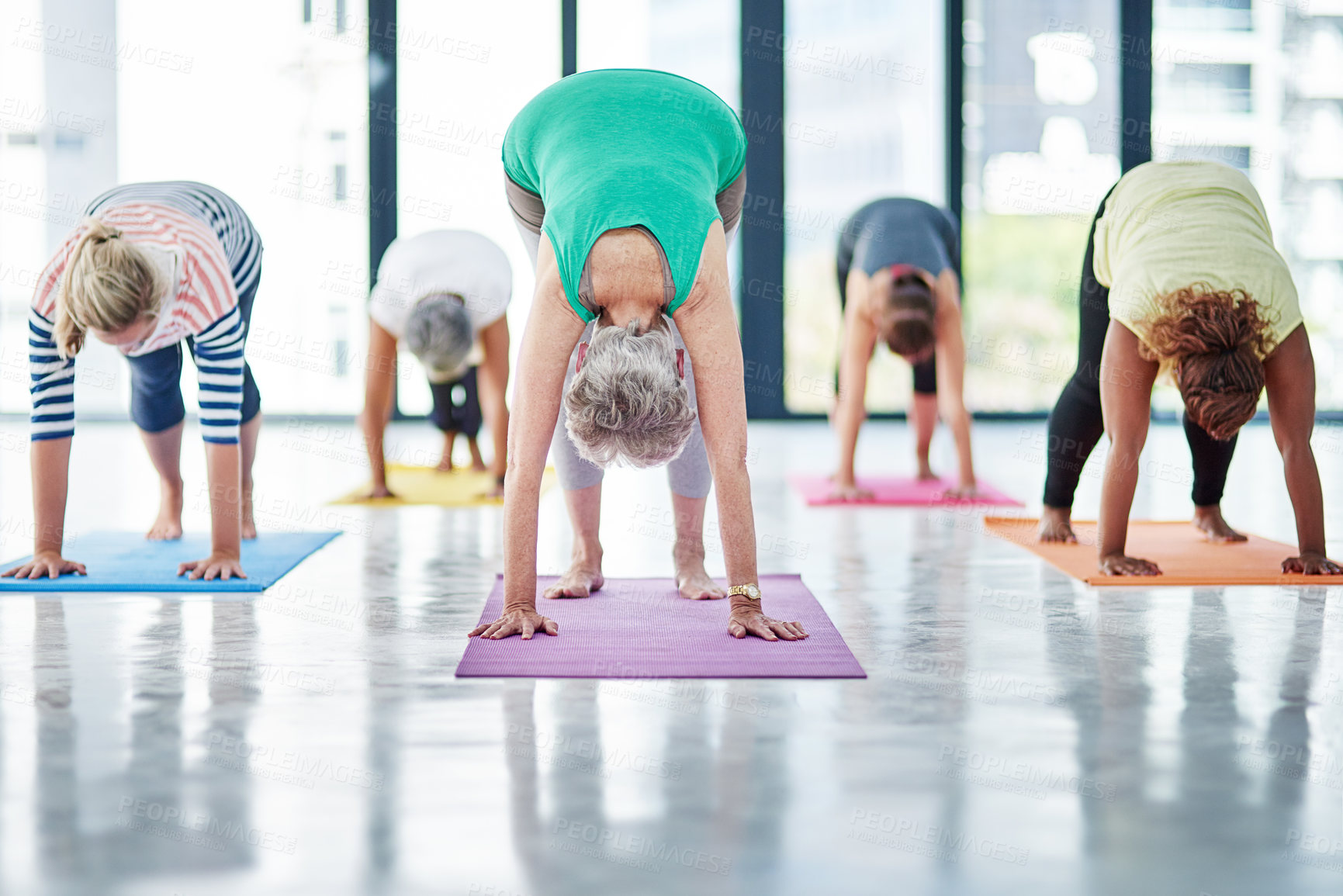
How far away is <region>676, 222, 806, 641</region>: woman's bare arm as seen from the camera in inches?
86.7

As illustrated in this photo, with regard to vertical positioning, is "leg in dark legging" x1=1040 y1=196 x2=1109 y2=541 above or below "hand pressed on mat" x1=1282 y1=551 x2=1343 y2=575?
above

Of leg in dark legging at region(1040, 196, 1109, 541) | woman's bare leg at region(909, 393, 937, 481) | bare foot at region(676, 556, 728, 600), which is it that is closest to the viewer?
bare foot at region(676, 556, 728, 600)

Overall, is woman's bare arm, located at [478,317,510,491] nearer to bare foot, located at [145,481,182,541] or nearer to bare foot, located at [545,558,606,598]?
bare foot, located at [145,481,182,541]

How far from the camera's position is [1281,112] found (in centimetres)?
759

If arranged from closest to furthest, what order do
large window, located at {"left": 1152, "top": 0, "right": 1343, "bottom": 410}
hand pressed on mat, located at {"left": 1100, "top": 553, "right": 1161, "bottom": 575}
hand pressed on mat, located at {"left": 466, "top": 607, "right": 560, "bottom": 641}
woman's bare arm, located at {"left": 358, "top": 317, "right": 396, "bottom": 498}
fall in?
hand pressed on mat, located at {"left": 466, "top": 607, "right": 560, "bottom": 641}
hand pressed on mat, located at {"left": 1100, "top": 553, "right": 1161, "bottom": 575}
woman's bare arm, located at {"left": 358, "top": 317, "right": 396, "bottom": 498}
large window, located at {"left": 1152, "top": 0, "right": 1343, "bottom": 410}

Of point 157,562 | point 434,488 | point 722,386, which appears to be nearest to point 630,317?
point 722,386

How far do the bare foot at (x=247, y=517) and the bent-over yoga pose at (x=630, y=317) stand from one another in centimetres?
143

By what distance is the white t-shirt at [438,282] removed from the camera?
14.5 ft

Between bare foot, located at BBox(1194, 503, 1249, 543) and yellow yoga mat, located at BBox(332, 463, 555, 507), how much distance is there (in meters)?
2.19

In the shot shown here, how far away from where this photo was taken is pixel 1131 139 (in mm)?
7777

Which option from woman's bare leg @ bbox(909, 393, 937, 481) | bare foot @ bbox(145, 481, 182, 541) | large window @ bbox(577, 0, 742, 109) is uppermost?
large window @ bbox(577, 0, 742, 109)

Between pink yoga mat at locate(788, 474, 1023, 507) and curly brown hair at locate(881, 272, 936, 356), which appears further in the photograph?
pink yoga mat at locate(788, 474, 1023, 507)

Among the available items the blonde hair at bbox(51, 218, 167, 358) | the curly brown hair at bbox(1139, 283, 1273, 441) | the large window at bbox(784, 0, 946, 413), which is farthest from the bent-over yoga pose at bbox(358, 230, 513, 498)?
the large window at bbox(784, 0, 946, 413)

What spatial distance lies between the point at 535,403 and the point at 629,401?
0.23m
